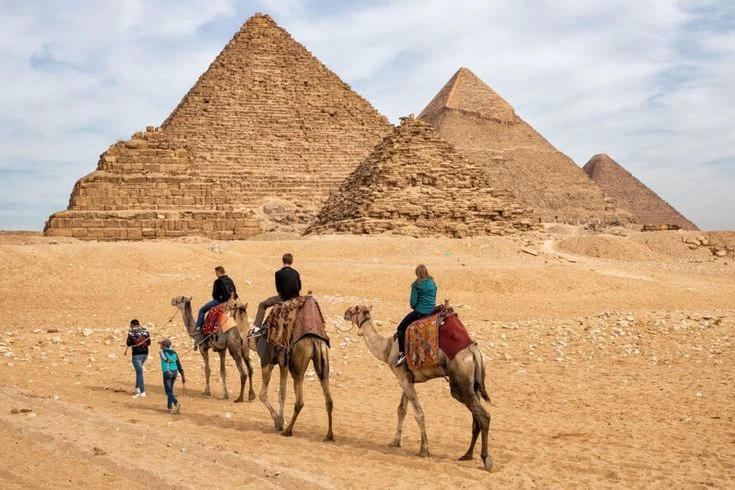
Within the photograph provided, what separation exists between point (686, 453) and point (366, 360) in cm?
472

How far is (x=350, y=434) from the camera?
21.1 feet

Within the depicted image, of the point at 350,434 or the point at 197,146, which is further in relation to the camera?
the point at 197,146

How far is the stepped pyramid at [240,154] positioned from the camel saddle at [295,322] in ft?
70.6

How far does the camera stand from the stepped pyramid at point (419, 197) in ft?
107

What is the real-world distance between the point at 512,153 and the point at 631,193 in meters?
18.3

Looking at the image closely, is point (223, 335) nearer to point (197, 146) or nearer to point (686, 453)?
point (686, 453)

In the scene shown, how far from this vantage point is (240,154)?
162 feet

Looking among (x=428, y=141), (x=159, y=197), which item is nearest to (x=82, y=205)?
(x=159, y=197)

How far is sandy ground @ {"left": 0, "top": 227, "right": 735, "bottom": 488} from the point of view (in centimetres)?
525

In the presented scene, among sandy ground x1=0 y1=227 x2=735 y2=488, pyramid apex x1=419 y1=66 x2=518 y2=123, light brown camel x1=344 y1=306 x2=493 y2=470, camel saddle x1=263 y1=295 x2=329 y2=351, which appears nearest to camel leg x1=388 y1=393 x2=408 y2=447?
light brown camel x1=344 y1=306 x2=493 y2=470

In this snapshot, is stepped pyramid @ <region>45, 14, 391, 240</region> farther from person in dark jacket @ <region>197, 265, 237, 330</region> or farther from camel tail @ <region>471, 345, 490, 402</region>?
camel tail @ <region>471, 345, 490, 402</region>

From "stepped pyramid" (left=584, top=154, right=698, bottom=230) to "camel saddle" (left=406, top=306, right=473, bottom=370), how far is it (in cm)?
9008

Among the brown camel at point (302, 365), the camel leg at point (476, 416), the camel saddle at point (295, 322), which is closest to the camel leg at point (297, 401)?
the brown camel at point (302, 365)

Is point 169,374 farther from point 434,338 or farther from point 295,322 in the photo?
point 434,338
